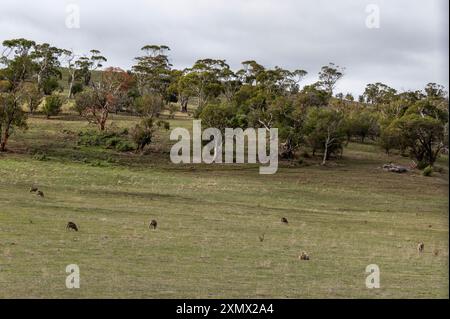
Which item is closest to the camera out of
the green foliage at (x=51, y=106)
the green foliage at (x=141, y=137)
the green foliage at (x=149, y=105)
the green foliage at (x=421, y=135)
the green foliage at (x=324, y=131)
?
the green foliage at (x=141, y=137)

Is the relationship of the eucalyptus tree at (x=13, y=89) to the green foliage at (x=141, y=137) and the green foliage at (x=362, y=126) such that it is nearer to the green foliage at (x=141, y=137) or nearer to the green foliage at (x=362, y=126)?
the green foliage at (x=141, y=137)

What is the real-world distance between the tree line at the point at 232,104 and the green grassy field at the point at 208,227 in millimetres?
5106

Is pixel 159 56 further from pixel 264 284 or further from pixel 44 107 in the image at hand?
pixel 264 284

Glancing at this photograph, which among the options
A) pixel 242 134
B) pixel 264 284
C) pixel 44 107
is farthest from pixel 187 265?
pixel 44 107

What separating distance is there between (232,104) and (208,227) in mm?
62802

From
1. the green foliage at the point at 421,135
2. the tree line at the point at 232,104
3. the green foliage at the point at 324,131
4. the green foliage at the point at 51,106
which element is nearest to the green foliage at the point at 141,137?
the tree line at the point at 232,104

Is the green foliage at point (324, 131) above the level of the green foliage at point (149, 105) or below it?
below

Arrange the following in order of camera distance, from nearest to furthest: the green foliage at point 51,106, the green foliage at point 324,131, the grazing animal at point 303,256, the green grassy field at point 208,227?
1. the green grassy field at point 208,227
2. the grazing animal at point 303,256
3. the green foliage at point 324,131
4. the green foliage at point 51,106

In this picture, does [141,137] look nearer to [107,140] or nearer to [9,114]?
[107,140]

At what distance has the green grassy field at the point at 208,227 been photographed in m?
19.2

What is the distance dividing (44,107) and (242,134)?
32.3 meters

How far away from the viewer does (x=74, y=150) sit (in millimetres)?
69875

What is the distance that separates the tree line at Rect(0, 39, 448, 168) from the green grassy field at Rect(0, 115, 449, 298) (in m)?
5.11

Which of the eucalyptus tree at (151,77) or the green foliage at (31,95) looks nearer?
the green foliage at (31,95)
